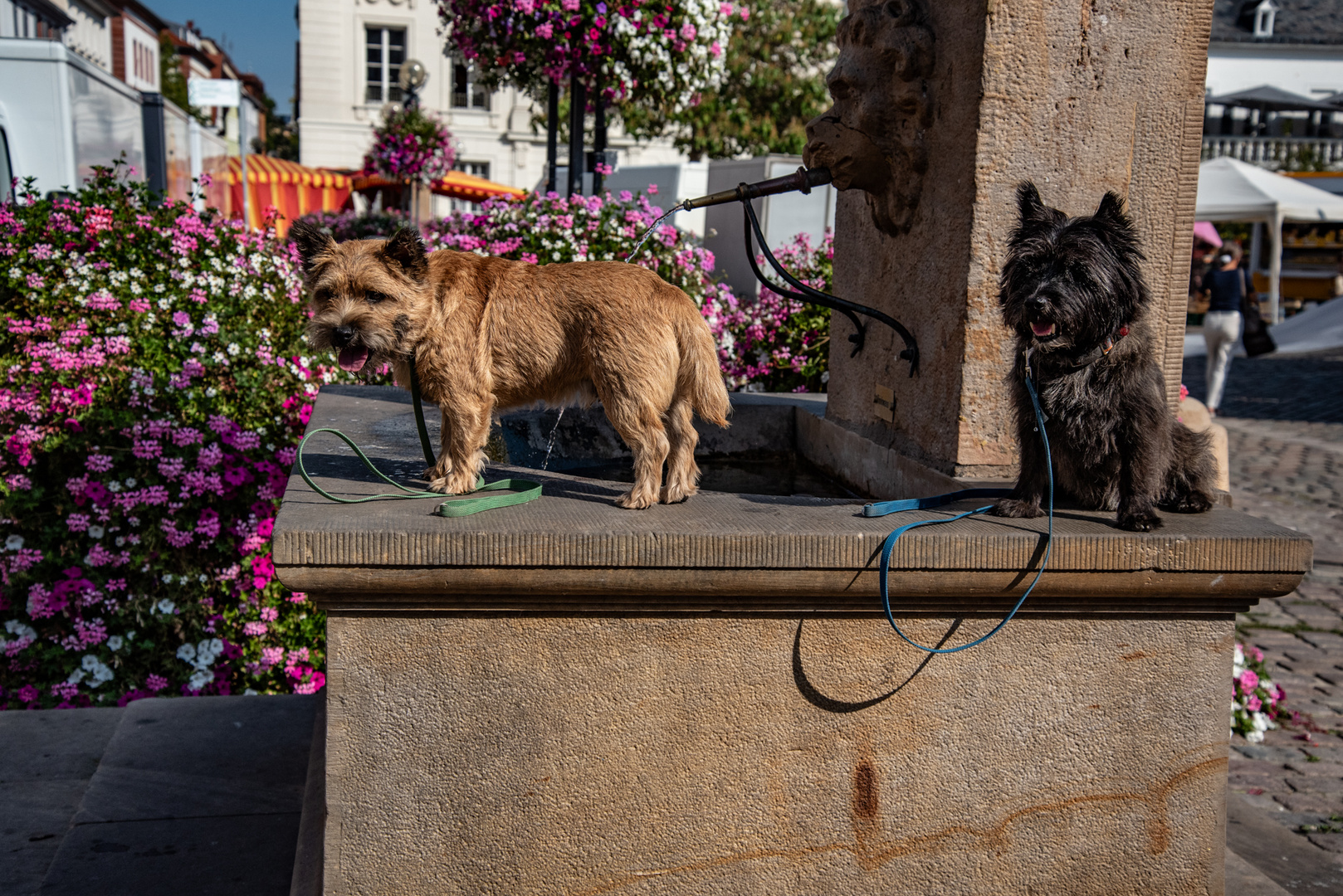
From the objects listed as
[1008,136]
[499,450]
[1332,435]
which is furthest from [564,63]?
[1332,435]

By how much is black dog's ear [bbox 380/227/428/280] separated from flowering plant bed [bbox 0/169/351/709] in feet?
8.13

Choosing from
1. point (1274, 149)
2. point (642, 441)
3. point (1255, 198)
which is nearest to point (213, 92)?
point (642, 441)

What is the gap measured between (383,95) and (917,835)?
36.2m

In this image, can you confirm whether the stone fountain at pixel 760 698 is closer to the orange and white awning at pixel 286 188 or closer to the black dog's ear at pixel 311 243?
the black dog's ear at pixel 311 243

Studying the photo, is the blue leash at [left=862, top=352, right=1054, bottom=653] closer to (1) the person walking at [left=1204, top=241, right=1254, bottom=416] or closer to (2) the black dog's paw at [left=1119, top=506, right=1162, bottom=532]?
(2) the black dog's paw at [left=1119, top=506, right=1162, bottom=532]

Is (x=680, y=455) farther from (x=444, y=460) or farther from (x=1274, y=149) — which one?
(x=1274, y=149)

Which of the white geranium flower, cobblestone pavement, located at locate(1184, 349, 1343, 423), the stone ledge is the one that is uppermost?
the stone ledge

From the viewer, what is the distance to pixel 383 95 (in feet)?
114

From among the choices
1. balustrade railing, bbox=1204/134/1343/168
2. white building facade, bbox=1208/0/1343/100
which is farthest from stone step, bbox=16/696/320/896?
white building facade, bbox=1208/0/1343/100

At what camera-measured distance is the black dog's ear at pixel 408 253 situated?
2557 millimetres

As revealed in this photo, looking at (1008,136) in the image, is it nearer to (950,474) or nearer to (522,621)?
(950,474)

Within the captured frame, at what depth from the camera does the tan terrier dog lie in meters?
2.58

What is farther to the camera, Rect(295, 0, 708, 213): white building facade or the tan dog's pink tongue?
Rect(295, 0, 708, 213): white building facade

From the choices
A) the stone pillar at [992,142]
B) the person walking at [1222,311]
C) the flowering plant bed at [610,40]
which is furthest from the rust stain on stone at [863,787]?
the person walking at [1222,311]
